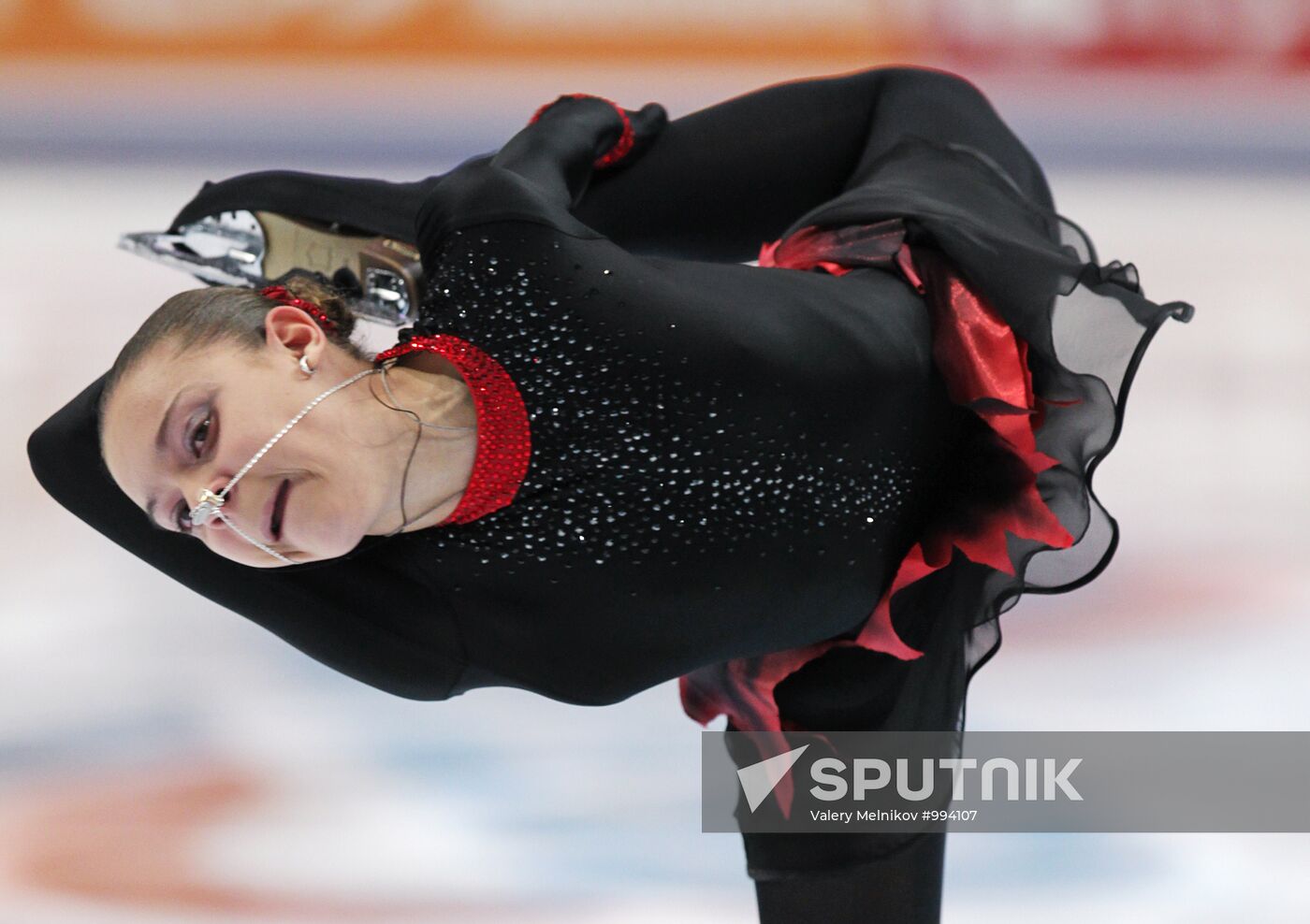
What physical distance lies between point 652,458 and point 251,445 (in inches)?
16.1

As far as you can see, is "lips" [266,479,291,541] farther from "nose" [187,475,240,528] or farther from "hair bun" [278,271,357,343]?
"hair bun" [278,271,357,343]

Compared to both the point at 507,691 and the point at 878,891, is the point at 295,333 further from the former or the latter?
the point at 507,691

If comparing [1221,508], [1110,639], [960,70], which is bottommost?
[1110,639]

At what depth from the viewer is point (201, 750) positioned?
99.8 inches

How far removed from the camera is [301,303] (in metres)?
1.64

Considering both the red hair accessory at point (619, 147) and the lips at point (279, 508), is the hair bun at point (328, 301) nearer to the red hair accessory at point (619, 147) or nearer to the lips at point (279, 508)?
the lips at point (279, 508)

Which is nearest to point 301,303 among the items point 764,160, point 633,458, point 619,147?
point 633,458

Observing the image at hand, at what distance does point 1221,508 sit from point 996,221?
1.08 meters

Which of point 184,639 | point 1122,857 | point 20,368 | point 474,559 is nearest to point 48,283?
point 20,368

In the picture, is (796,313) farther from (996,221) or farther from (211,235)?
(211,235)

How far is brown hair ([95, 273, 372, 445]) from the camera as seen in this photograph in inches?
60.9

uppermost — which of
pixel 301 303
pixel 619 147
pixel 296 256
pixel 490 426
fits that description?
pixel 619 147

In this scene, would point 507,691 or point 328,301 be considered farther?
point 507,691

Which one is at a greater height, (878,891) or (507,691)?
(507,691)
